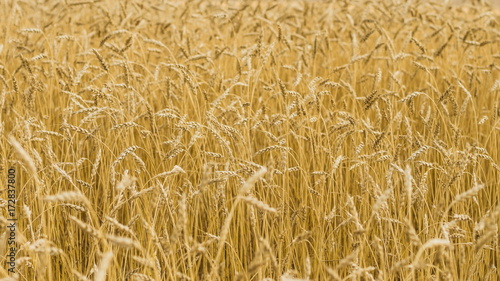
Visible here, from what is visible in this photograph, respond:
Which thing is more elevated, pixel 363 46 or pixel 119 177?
pixel 363 46

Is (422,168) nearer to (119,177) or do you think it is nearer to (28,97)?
(119,177)

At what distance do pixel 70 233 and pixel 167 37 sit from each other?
274 cm

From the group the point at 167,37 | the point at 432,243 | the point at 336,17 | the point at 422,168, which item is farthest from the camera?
the point at 336,17

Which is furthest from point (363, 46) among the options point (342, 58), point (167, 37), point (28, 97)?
point (28, 97)

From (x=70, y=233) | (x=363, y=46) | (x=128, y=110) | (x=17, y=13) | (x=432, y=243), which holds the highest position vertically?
(x=17, y=13)

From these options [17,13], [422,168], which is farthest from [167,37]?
[422,168]

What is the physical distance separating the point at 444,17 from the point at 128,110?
12.6 ft

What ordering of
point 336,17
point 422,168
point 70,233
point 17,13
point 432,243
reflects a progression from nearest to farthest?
1. point 432,243
2. point 70,233
3. point 422,168
4. point 17,13
5. point 336,17

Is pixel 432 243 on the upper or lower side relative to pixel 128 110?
lower

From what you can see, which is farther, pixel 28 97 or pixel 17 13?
pixel 17 13

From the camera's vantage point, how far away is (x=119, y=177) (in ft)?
6.65

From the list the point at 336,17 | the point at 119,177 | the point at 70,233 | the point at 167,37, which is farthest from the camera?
the point at 336,17

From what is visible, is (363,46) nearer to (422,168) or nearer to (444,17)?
(444,17)

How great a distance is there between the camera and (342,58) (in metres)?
4.02
